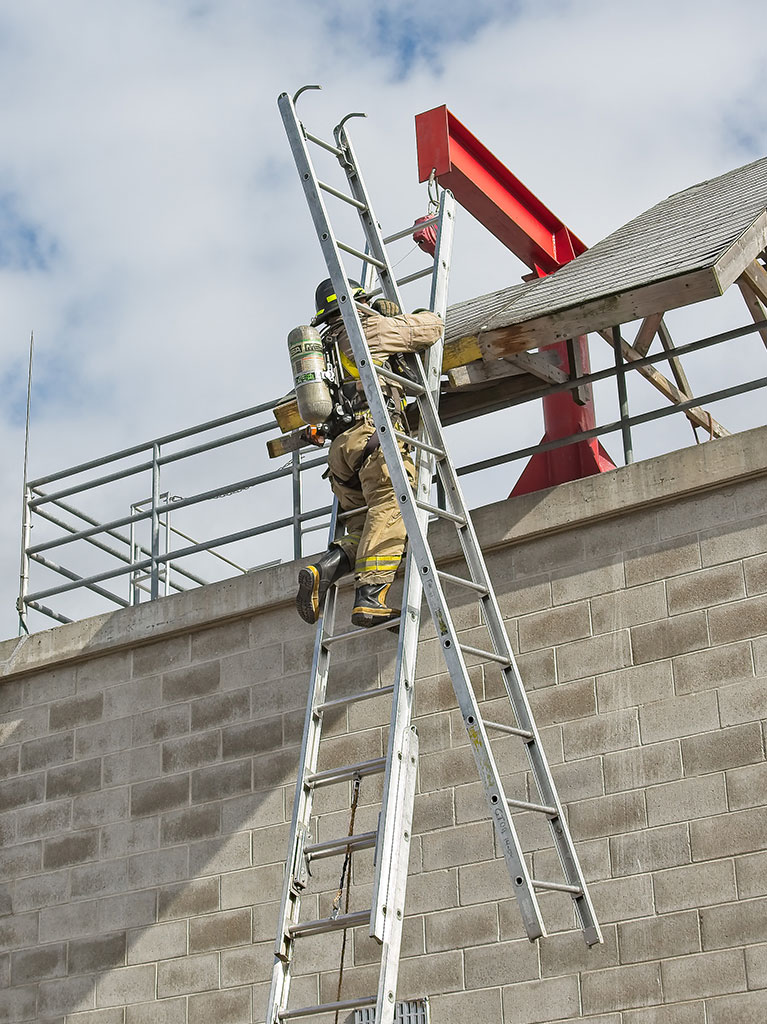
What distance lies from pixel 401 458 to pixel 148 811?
3.61 metres

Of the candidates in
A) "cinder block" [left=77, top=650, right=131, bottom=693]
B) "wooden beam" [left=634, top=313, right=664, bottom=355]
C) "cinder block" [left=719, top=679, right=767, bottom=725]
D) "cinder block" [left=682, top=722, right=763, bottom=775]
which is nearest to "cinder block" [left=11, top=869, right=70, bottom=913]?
"cinder block" [left=77, top=650, right=131, bottom=693]

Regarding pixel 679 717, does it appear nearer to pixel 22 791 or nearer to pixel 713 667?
pixel 713 667

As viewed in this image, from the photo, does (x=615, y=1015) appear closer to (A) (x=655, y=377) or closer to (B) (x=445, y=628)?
(B) (x=445, y=628)

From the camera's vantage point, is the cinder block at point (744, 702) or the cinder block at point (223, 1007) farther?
the cinder block at point (223, 1007)

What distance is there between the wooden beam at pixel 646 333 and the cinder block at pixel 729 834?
3.68m

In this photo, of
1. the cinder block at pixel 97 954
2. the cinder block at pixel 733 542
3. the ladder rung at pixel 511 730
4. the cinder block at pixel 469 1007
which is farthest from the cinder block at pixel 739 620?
the cinder block at pixel 97 954

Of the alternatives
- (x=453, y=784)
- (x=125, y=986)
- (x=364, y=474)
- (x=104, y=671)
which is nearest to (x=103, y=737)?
(x=104, y=671)

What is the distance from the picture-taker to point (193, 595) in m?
10.7

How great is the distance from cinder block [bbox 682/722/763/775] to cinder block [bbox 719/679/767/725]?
0.05m

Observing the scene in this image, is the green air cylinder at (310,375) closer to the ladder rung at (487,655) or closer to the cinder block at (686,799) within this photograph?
the ladder rung at (487,655)

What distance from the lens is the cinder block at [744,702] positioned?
8.43 metres

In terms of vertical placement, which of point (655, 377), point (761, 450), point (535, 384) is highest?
point (655, 377)

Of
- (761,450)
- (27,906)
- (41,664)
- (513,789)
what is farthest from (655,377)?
(27,906)

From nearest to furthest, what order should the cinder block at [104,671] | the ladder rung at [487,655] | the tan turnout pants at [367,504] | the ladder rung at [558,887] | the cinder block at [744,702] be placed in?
1. the ladder rung at [558,887]
2. the ladder rung at [487,655]
3. the cinder block at [744,702]
4. the tan turnout pants at [367,504]
5. the cinder block at [104,671]
